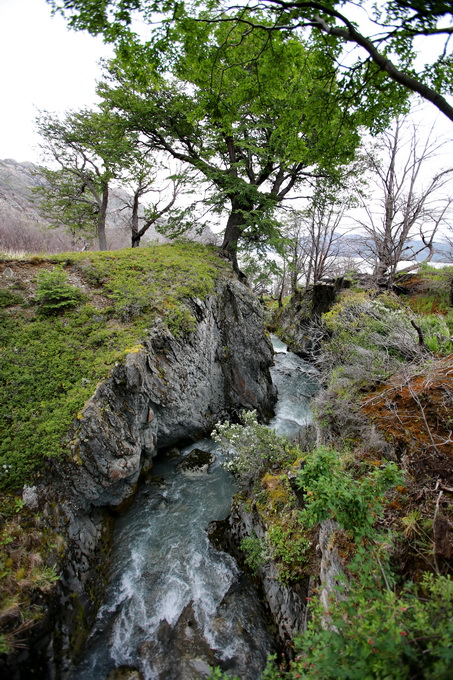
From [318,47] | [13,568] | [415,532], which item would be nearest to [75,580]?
[13,568]

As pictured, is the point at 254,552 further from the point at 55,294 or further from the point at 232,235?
the point at 232,235

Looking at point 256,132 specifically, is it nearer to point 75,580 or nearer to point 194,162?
point 194,162

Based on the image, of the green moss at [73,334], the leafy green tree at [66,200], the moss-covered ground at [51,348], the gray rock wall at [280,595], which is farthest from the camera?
the leafy green tree at [66,200]

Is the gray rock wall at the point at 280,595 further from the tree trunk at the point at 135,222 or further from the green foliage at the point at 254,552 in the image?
the tree trunk at the point at 135,222

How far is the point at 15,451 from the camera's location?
4.25 metres

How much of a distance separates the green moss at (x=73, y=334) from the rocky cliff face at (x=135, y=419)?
15.0 inches

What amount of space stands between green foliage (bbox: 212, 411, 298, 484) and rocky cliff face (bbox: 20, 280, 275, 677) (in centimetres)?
188

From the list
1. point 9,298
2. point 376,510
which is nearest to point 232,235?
point 9,298

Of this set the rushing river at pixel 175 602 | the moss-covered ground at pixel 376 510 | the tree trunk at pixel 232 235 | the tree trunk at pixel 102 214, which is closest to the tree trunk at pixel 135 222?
the tree trunk at pixel 102 214

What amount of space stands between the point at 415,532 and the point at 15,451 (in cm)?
574

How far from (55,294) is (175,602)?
7.13m

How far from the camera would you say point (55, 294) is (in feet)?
22.1

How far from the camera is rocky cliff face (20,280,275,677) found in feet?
13.7

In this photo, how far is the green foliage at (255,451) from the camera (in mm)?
5836
